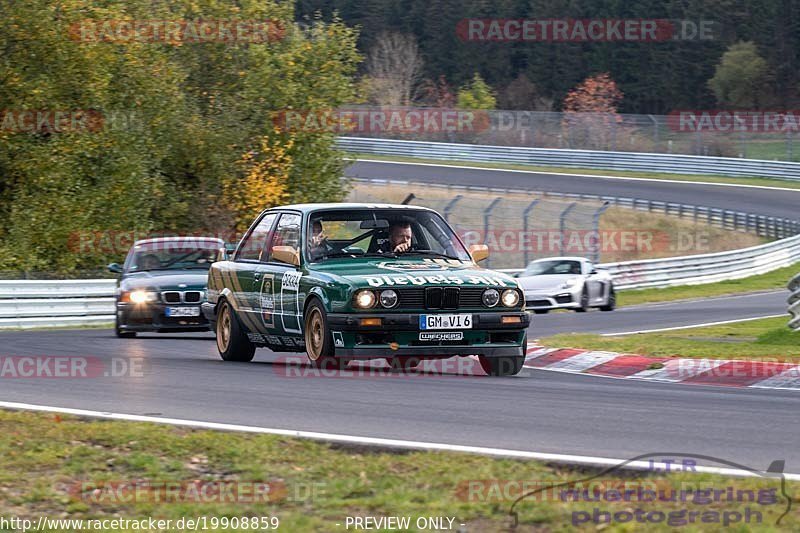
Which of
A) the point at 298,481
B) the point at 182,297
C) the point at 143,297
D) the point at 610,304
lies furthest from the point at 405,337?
the point at 610,304

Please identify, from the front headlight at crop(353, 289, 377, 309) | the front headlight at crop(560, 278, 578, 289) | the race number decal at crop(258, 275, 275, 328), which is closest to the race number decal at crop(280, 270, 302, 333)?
the race number decal at crop(258, 275, 275, 328)

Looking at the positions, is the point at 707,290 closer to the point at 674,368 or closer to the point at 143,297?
the point at 143,297

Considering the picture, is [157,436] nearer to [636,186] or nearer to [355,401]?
[355,401]

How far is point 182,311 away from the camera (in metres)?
17.9

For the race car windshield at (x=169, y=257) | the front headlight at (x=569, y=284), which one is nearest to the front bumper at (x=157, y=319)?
the race car windshield at (x=169, y=257)

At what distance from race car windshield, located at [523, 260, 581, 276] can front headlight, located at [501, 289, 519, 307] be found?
1578 centimetres

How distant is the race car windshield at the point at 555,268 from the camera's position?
89.1ft

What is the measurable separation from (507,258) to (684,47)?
54.1 m

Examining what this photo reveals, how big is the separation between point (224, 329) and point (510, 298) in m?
3.62

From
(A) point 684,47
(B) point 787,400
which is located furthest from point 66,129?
(A) point 684,47

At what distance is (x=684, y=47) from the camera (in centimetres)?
9119

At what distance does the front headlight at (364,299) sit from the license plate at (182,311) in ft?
24.3

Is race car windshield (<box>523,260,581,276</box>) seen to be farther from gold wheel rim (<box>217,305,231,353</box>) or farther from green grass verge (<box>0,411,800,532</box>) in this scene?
green grass verge (<box>0,411,800,532</box>)

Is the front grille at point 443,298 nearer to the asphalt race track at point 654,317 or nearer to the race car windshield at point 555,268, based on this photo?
the asphalt race track at point 654,317
